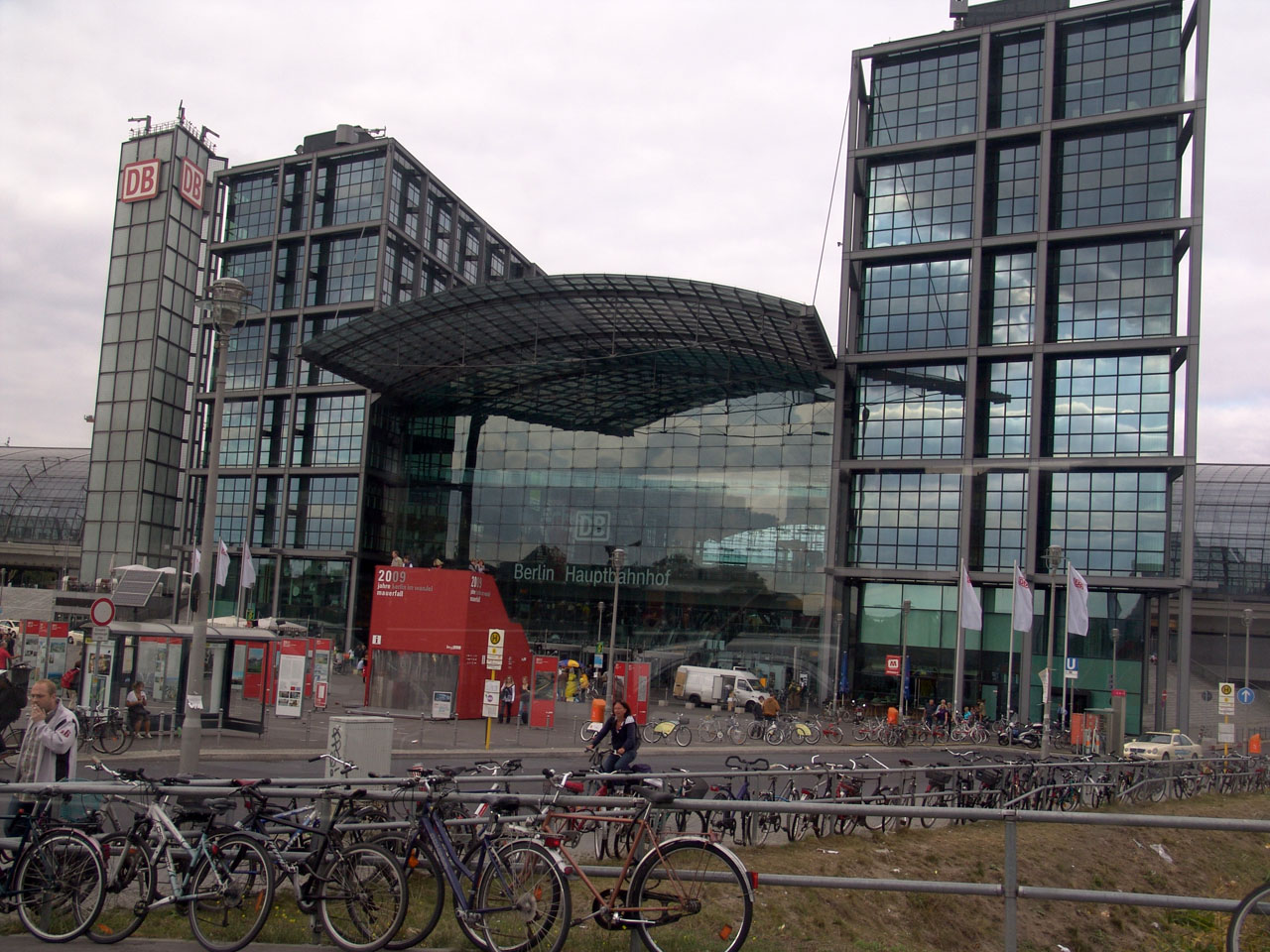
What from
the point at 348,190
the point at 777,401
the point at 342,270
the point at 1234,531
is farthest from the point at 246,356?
the point at 1234,531

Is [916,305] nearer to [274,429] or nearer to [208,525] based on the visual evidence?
[274,429]

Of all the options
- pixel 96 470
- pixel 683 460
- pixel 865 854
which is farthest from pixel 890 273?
pixel 96 470

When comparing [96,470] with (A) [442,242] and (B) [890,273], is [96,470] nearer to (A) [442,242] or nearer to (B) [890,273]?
(A) [442,242]

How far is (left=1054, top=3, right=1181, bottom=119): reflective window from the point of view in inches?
1895

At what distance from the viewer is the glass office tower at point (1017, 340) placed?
4731 cm

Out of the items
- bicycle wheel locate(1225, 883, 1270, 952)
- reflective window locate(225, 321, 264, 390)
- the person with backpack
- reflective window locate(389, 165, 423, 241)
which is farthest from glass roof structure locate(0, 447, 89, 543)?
bicycle wheel locate(1225, 883, 1270, 952)

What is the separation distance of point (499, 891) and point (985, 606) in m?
46.6

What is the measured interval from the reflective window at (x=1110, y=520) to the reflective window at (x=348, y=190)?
4184 centimetres

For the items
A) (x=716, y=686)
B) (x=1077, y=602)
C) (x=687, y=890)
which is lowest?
(x=716, y=686)

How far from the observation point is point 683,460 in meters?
58.6

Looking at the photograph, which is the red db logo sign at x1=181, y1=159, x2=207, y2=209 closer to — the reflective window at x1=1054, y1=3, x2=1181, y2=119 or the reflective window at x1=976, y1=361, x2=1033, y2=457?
the reflective window at x1=976, y1=361, x2=1033, y2=457

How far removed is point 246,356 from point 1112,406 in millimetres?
50204

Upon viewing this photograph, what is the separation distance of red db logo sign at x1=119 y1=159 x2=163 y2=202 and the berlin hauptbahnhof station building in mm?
171

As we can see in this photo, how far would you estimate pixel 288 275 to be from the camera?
69.0 metres
